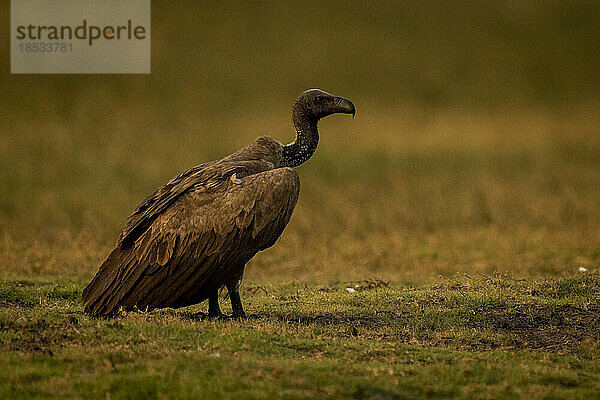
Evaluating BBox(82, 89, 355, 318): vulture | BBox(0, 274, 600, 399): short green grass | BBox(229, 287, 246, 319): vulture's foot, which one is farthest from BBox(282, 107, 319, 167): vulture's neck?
BBox(229, 287, 246, 319): vulture's foot

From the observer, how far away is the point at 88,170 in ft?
102

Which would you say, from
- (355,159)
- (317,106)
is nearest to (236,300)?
(317,106)

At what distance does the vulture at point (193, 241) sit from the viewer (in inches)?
427

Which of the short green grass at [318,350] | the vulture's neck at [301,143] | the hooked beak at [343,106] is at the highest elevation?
the hooked beak at [343,106]

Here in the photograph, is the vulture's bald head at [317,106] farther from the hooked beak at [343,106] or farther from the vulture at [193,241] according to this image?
the vulture at [193,241]

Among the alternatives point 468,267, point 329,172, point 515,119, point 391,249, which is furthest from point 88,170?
point 515,119

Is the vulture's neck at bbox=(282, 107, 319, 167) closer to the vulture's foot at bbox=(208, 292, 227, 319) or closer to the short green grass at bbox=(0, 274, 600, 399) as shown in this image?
the short green grass at bbox=(0, 274, 600, 399)

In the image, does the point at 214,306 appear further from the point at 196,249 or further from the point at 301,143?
the point at 301,143

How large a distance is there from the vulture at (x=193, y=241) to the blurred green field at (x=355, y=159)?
47 cm

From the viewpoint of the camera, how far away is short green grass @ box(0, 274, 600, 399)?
26.3 feet

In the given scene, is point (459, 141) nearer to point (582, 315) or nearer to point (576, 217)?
point (576, 217)

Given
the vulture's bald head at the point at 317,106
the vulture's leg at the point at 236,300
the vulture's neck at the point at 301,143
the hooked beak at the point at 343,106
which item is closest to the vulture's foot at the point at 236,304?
the vulture's leg at the point at 236,300

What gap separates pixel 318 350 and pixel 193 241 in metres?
2.39

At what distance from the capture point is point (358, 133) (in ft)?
124
